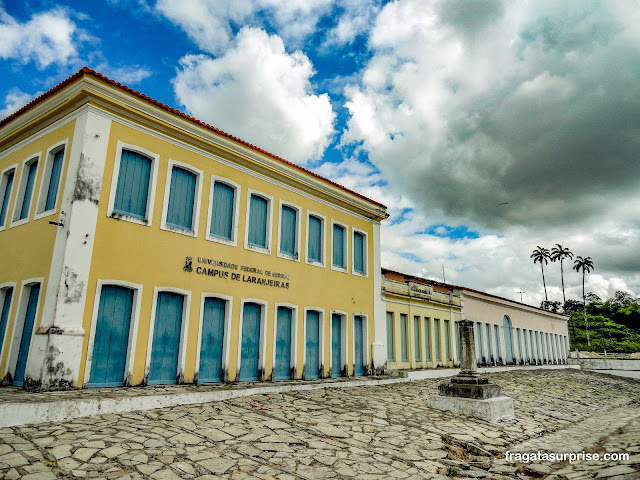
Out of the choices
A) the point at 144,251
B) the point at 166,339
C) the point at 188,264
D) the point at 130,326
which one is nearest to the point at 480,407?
the point at 166,339

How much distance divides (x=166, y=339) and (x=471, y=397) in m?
7.04

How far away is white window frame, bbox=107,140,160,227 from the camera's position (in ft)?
30.0

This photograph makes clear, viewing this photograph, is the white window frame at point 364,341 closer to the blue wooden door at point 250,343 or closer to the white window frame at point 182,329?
the blue wooden door at point 250,343

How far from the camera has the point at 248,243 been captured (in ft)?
39.0

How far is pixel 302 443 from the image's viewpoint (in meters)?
6.21

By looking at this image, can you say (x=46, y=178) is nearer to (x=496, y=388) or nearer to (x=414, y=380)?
(x=496, y=388)

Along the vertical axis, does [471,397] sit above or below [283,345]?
below

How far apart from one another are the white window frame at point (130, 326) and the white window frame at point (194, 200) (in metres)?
1.62

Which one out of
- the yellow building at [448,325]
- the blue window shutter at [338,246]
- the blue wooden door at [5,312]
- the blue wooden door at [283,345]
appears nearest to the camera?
the blue wooden door at [5,312]

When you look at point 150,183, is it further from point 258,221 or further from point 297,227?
point 297,227

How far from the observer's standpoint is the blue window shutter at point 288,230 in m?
13.0

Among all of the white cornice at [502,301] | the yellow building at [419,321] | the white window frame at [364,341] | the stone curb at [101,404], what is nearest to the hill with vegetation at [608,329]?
the white cornice at [502,301]

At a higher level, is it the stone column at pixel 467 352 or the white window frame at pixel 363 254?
the white window frame at pixel 363 254

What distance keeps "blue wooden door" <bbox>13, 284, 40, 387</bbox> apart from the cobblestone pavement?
3.51 m
